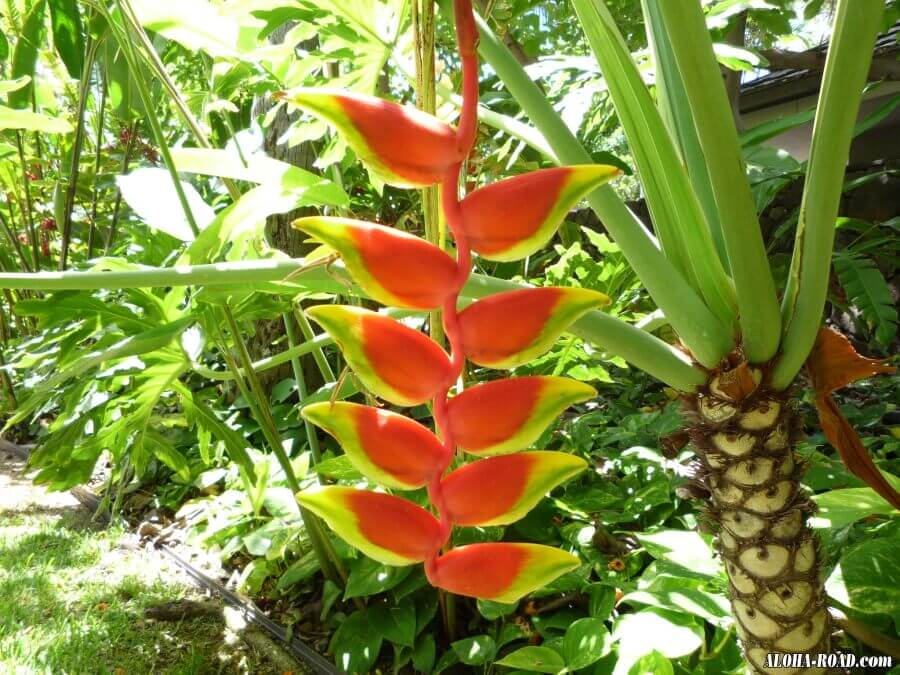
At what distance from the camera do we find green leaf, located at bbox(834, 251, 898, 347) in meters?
1.59

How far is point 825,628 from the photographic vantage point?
51cm

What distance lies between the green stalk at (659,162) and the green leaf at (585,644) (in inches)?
22.1

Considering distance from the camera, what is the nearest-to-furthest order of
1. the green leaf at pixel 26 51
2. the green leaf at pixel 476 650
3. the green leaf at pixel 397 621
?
the green leaf at pixel 476 650 < the green leaf at pixel 397 621 < the green leaf at pixel 26 51

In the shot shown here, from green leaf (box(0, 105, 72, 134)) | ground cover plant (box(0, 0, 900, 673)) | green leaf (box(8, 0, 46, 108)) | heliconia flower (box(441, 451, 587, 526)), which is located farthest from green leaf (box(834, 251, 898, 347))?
green leaf (box(8, 0, 46, 108))

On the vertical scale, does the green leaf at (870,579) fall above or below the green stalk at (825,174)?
below

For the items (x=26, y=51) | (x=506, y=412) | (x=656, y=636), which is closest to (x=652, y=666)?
(x=656, y=636)

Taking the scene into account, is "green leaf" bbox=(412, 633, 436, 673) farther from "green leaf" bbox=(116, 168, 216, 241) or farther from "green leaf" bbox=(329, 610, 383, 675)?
"green leaf" bbox=(116, 168, 216, 241)

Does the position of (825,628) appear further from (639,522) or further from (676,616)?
(639,522)

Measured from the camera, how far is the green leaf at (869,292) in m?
1.59

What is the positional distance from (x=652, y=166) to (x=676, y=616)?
57cm

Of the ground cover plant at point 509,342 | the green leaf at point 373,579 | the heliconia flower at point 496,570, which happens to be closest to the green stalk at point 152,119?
the ground cover plant at point 509,342

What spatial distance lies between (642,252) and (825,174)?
5.0 inches

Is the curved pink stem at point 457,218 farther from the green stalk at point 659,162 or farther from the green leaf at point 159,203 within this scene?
the green leaf at point 159,203

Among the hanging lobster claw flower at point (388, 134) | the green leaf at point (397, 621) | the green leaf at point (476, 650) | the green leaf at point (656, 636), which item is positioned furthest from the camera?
the green leaf at point (397, 621)
